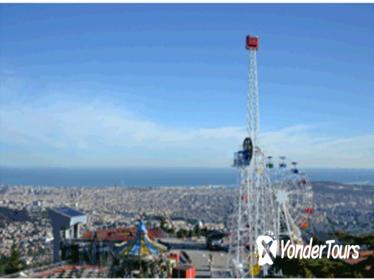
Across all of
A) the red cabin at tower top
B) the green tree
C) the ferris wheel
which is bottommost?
the green tree

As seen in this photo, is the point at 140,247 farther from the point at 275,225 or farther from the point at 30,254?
the point at 30,254

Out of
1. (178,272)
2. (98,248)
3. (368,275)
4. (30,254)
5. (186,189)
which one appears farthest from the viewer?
(186,189)

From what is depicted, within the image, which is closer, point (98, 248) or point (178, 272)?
point (178, 272)

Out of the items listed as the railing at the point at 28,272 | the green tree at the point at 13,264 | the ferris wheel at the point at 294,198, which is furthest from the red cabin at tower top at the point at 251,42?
the green tree at the point at 13,264

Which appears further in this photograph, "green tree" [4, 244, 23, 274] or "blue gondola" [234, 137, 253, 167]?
"blue gondola" [234, 137, 253, 167]

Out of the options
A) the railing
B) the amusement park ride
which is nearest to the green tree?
the railing

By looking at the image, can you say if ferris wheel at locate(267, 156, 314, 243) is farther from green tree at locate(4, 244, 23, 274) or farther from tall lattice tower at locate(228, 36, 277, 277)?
green tree at locate(4, 244, 23, 274)

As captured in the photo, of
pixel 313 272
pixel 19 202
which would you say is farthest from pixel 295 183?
pixel 19 202
